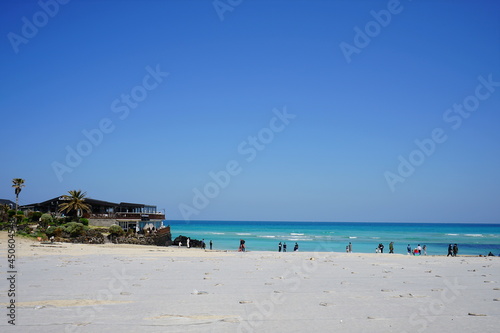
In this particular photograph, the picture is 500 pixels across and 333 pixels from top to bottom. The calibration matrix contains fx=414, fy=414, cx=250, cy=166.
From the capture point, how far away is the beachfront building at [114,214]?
68312 millimetres

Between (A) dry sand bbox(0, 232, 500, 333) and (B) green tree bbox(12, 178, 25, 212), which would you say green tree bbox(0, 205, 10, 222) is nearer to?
(B) green tree bbox(12, 178, 25, 212)

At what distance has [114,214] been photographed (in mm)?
69062

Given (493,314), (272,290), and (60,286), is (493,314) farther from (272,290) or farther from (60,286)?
(60,286)

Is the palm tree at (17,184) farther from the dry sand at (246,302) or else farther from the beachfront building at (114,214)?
the dry sand at (246,302)

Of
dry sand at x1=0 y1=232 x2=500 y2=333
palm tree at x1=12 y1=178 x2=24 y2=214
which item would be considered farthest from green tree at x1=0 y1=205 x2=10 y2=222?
dry sand at x1=0 y1=232 x2=500 y2=333

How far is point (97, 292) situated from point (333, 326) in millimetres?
8536

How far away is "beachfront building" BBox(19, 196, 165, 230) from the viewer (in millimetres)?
68312

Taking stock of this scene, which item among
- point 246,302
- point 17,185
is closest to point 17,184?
point 17,185

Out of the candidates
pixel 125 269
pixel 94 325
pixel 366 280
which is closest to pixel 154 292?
pixel 94 325

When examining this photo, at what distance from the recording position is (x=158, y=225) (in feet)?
251

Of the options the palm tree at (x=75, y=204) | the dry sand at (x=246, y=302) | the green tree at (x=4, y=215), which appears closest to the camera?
the dry sand at (x=246, y=302)

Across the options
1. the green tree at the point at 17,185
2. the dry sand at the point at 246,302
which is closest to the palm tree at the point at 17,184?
the green tree at the point at 17,185

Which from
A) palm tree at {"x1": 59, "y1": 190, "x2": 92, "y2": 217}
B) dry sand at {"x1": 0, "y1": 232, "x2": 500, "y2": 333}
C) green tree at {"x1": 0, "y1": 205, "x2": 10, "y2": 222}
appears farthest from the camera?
palm tree at {"x1": 59, "y1": 190, "x2": 92, "y2": 217}

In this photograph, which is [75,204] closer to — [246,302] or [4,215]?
[4,215]
